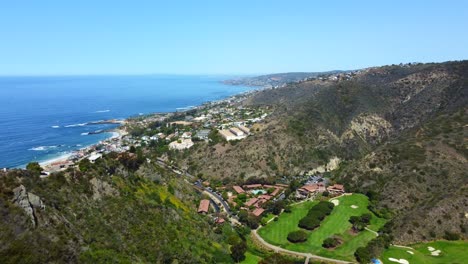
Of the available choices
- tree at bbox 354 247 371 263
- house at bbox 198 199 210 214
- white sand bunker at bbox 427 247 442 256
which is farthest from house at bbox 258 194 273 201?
white sand bunker at bbox 427 247 442 256

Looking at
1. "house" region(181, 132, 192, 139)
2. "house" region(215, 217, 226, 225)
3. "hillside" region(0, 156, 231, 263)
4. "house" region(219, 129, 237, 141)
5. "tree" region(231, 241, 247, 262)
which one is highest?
"hillside" region(0, 156, 231, 263)

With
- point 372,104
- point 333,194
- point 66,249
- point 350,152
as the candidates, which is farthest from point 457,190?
point 372,104

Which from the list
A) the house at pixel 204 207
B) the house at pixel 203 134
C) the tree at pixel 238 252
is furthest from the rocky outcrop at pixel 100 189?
the house at pixel 203 134

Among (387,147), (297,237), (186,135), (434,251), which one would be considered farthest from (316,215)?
(186,135)

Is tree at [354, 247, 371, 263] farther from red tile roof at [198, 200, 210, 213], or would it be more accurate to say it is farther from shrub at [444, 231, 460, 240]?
red tile roof at [198, 200, 210, 213]

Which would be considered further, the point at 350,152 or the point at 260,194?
the point at 350,152

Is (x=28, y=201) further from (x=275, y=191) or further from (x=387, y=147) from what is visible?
(x=387, y=147)

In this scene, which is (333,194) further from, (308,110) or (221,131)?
(221,131)
